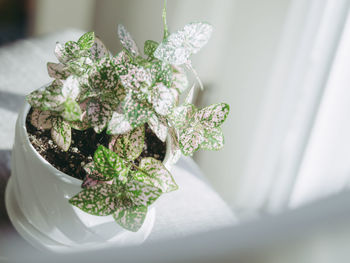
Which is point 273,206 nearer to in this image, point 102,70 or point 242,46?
point 242,46

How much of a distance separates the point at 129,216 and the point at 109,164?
0.17ft

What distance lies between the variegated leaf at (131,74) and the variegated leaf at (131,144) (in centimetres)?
6

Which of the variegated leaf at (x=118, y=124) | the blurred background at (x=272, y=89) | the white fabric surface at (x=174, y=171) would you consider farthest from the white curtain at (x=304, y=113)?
the variegated leaf at (x=118, y=124)

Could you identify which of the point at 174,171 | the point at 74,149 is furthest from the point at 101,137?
the point at 174,171

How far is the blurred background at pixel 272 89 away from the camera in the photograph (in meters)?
0.90

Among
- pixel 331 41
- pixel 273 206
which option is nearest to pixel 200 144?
pixel 331 41

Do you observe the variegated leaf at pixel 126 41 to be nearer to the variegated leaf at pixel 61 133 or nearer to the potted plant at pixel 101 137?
the potted plant at pixel 101 137

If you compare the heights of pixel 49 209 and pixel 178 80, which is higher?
pixel 178 80

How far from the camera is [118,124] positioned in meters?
0.36

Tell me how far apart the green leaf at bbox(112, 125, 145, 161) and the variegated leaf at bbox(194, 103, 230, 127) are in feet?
0.21

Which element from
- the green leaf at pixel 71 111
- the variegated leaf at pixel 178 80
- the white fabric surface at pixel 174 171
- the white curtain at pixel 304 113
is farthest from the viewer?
the white curtain at pixel 304 113

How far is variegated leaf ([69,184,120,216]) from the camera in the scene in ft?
1.21

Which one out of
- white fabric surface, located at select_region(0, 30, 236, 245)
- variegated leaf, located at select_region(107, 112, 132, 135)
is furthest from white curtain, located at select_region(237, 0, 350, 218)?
variegated leaf, located at select_region(107, 112, 132, 135)

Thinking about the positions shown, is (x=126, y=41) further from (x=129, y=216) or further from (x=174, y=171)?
(x=174, y=171)
